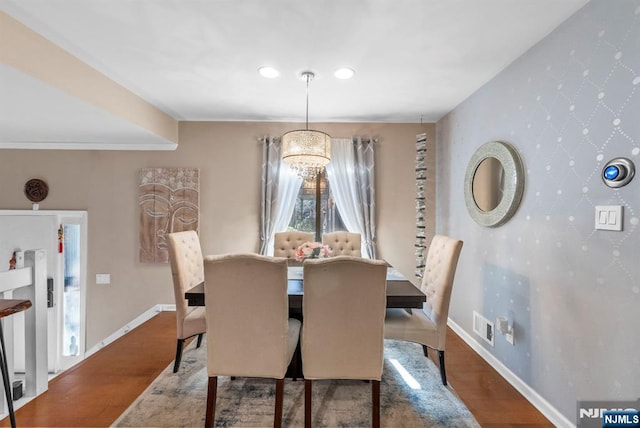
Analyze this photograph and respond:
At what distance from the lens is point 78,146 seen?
12.7ft

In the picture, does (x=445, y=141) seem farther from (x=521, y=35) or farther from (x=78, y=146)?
Result: (x=78, y=146)

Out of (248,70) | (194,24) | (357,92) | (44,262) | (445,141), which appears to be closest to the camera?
(194,24)

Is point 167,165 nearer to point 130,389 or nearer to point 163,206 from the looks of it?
point 163,206

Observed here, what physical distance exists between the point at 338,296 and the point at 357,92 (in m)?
2.14

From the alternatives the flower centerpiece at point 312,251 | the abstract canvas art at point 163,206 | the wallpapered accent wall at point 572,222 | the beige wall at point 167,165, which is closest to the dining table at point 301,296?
the flower centerpiece at point 312,251

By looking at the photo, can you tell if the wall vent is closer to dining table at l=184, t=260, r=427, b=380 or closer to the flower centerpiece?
dining table at l=184, t=260, r=427, b=380

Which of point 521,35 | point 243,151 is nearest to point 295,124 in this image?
Answer: point 243,151

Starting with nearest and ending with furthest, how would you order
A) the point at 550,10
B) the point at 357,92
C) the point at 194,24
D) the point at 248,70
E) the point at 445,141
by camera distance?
the point at 550,10
the point at 194,24
the point at 248,70
the point at 357,92
the point at 445,141

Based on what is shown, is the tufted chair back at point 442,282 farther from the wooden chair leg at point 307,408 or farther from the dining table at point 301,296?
the wooden chair leg at point 307,408

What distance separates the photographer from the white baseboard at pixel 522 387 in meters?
1.86

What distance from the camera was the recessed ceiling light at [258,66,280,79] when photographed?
2.52 metres

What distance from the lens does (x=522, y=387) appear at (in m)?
2.19

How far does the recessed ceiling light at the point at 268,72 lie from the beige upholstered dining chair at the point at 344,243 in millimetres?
1632

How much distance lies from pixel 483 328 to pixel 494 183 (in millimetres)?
1281
